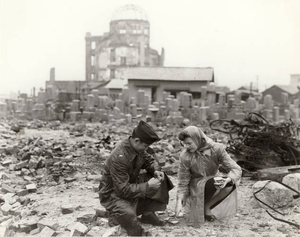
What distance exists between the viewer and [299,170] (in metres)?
5.89

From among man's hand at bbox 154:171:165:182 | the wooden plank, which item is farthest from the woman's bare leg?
the wooden plank

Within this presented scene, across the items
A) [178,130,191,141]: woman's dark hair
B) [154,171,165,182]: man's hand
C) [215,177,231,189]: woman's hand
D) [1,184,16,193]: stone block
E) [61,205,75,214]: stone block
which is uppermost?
[178,130,191,141]: woman's dark hair

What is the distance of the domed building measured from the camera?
49375 millimetres

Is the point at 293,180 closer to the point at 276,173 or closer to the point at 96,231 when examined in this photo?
the point at 276,173

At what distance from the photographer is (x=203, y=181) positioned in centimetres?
A: 441

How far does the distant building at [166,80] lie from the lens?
99.7 feet

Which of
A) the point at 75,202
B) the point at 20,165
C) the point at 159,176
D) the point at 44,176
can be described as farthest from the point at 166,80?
the point at 159,176

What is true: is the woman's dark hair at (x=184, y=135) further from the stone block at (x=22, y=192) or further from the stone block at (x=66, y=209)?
the stone block at (x=22, y=192)

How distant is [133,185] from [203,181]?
870mm

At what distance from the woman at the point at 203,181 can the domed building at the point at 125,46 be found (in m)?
43.8

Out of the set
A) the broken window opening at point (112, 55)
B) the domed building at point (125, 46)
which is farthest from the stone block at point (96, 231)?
the broken window opening at point (112, 55)

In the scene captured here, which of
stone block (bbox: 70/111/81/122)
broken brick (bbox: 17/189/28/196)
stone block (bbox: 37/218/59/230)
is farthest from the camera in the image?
stone block (bbox: 70/111/81/122)

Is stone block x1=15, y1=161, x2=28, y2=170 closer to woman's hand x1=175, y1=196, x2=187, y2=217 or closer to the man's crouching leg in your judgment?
the man's crouching leg

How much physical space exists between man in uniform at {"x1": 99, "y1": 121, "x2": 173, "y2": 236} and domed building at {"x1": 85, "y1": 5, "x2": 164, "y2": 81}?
144 feet
